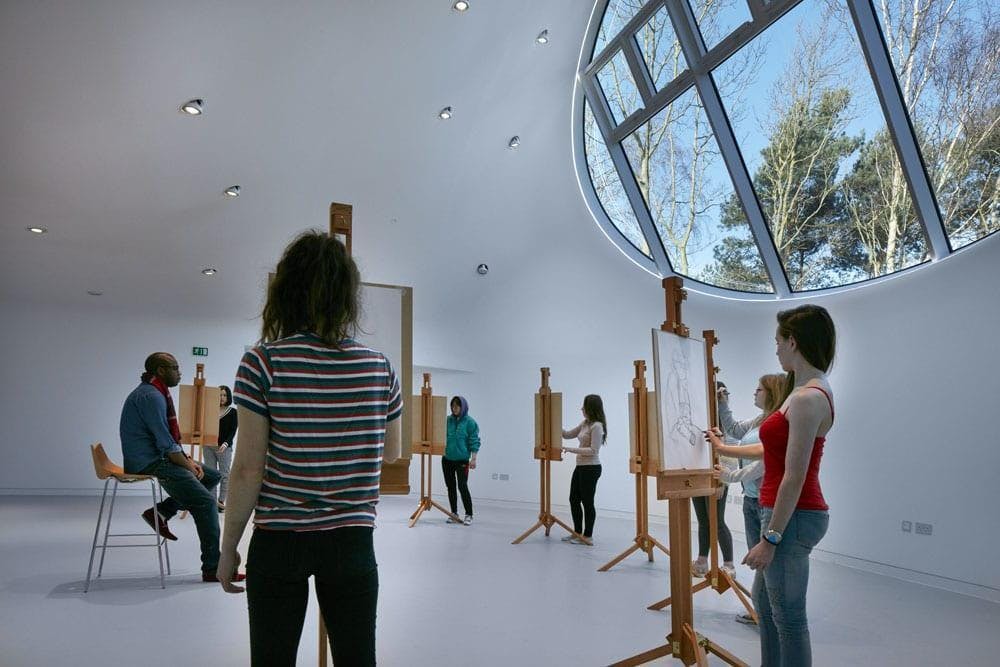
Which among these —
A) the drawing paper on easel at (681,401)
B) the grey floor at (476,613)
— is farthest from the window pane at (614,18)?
the grey floor at (476,613)

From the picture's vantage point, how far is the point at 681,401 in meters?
3.21

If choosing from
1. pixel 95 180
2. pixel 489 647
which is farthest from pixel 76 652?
pixel 95 180

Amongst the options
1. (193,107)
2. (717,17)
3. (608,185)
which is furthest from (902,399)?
(193,107)

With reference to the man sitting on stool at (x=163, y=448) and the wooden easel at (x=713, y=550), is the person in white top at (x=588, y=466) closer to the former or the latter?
the wooden easel at (x=713, y=550)

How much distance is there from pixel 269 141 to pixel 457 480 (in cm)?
417

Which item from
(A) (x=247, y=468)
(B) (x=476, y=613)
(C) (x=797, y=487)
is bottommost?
(B) (x=476, y=613)

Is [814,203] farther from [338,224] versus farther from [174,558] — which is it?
[174,558]

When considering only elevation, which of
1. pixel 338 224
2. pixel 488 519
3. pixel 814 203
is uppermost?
pixel 814 203

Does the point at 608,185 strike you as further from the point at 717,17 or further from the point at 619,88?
the point at 717,17

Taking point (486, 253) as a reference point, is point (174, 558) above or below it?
below

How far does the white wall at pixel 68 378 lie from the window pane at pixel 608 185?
20.4 feet

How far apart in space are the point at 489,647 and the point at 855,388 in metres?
4.02

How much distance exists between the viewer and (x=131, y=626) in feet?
11.1

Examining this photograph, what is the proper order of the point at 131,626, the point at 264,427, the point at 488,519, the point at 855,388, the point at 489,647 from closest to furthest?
the point at 264,427
the point at 489,647
the point at 131,626
the point at 855,388
the point at 488,519
